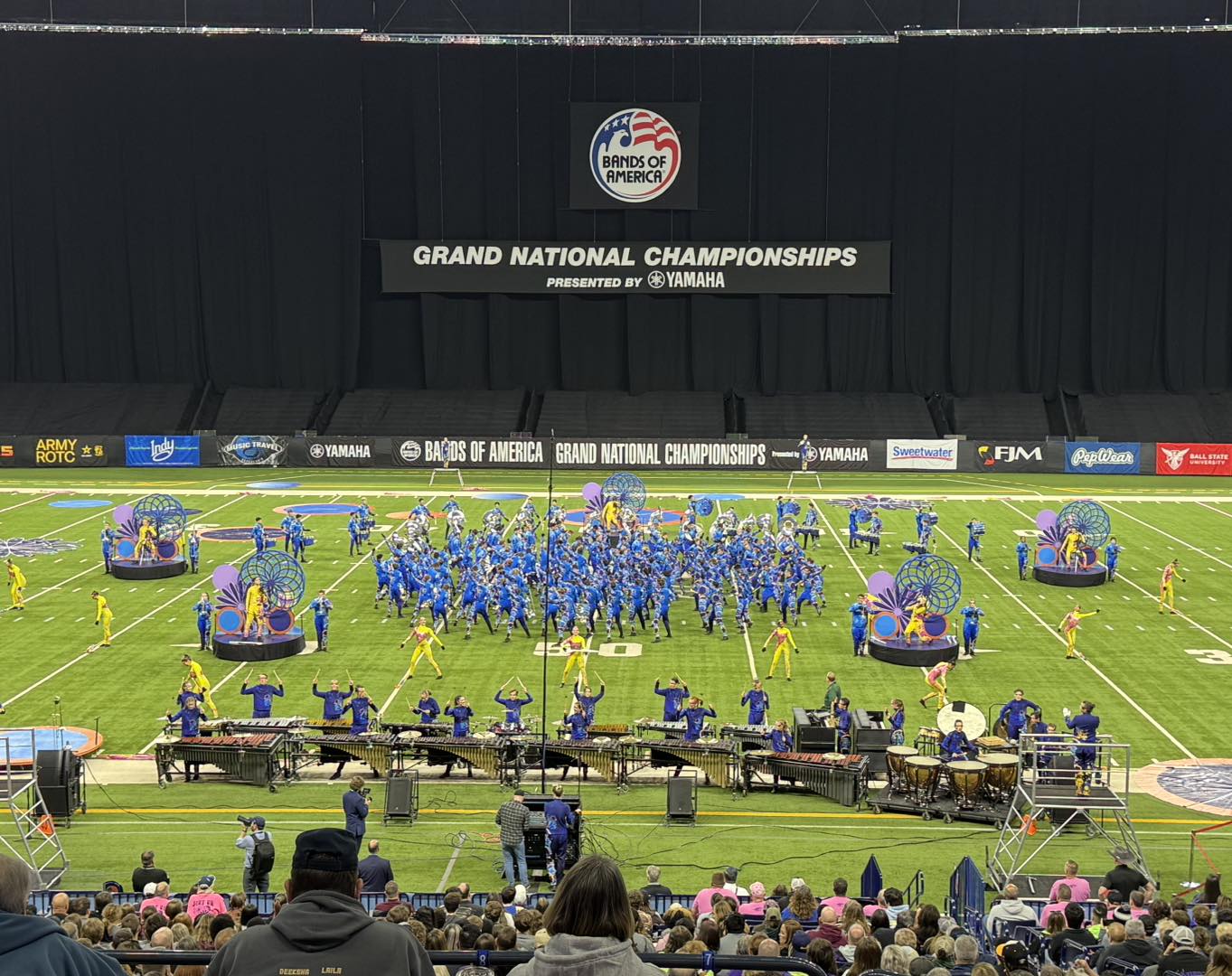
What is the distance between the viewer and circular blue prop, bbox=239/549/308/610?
26.5 metres

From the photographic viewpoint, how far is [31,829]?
15.8m

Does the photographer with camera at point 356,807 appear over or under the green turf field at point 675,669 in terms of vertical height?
over

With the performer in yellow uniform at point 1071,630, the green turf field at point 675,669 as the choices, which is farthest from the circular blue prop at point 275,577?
the performer in yellow uniform at point 1071,630

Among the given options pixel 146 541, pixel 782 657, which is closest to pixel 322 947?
pixel 782 657

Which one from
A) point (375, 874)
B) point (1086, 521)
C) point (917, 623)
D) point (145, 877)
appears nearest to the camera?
point (375, 874)

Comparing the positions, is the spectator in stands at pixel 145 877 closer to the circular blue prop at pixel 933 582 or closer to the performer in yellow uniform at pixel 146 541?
the circular blue prop at pixel 933 582

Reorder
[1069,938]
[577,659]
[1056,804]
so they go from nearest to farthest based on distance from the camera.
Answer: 1. [1069,938]
2. [1056,804]
3. [577,659]

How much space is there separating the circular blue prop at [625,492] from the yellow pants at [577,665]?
13.0m

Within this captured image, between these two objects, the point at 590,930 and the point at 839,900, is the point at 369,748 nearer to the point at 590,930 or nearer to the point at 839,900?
the point at 839,900

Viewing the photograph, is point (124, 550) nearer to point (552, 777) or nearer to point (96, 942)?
point (552, 777)

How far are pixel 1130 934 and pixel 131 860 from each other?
403 inches

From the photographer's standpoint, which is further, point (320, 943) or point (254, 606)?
point (254, 606)

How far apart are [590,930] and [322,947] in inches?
29.8

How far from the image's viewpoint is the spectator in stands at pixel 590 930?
12.1 feet
